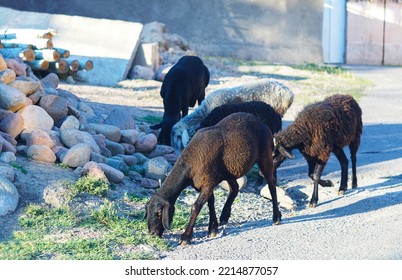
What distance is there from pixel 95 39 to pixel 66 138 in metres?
10.1

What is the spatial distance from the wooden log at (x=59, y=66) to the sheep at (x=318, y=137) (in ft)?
25.2

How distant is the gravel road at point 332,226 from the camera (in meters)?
7.02

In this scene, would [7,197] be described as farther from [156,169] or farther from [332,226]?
[332,226]

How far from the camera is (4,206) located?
7660 millimetres

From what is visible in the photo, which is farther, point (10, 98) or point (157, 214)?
point (10, 98)

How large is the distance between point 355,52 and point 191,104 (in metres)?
18.1

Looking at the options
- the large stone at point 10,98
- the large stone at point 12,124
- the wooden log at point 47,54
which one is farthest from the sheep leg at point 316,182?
the wooden log at point 47,54

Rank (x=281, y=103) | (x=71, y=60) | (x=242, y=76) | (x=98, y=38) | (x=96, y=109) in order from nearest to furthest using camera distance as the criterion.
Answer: (x=281, y=103)
(x=96, y=109)
(x=71, y=60)
(x=98, y=38)
(x=242, y=76)

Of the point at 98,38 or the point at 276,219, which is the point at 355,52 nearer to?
the point at 98,38

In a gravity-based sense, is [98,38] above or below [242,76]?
above

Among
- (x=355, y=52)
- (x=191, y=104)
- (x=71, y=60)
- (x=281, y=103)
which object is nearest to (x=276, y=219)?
(x=281, y=103)

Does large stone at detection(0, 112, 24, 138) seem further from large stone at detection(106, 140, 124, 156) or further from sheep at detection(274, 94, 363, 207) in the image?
sheep at detection(274, 94, 363, 207)

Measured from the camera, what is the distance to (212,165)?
7.55 meters

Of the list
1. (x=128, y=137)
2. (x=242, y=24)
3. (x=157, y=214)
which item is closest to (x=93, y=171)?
(x=157, y=214)
